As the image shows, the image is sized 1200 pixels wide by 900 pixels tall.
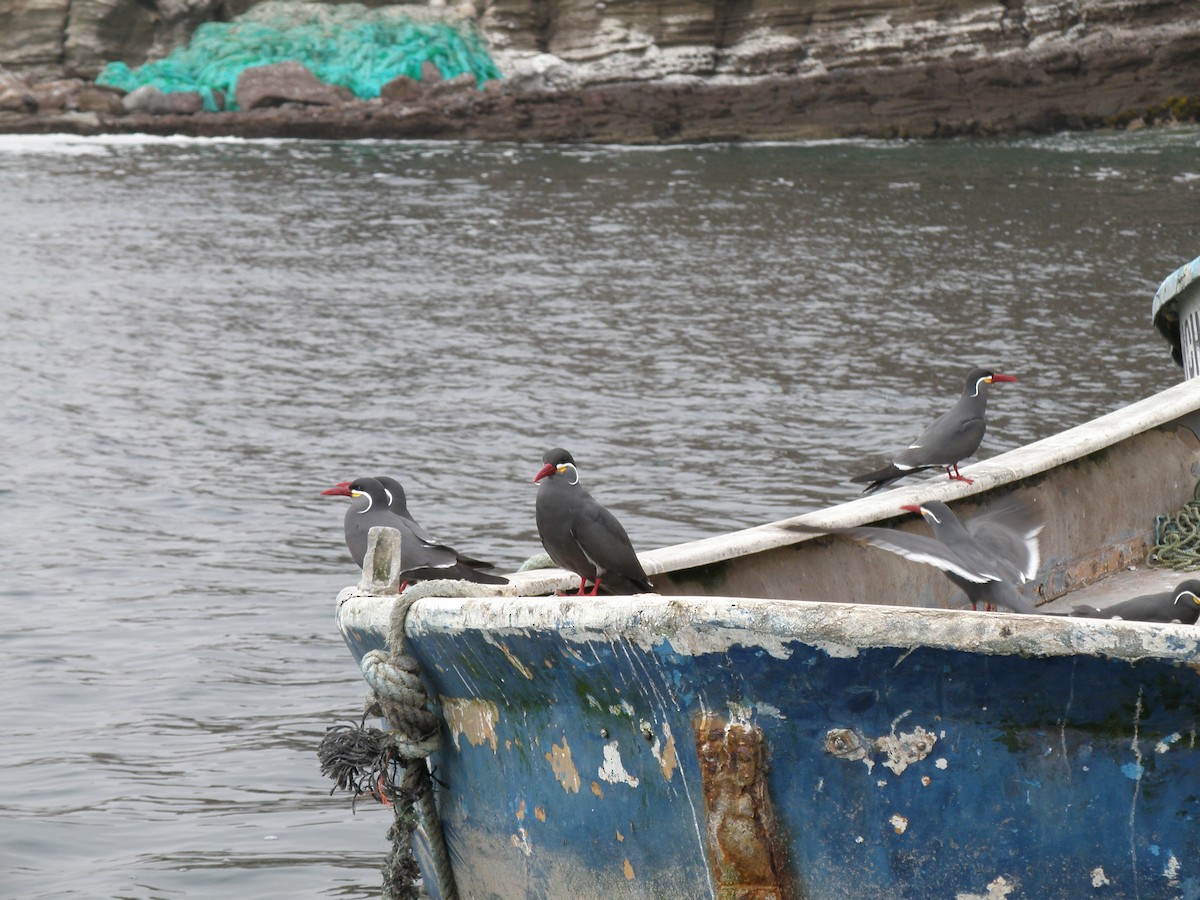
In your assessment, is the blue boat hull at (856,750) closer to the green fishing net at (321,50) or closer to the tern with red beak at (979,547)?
the tern with red beak at (979,547)

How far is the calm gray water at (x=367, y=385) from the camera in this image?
7207 mm

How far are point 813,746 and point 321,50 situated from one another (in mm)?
48112

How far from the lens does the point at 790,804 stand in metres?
3.63

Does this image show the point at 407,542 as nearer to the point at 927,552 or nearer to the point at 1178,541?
the point at 927,552

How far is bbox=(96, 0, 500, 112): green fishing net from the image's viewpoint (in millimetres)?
47000

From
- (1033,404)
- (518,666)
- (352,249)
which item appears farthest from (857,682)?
(352,249)

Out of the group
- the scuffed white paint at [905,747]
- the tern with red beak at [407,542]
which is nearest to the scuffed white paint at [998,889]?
the scuffed white paint at [905,747]

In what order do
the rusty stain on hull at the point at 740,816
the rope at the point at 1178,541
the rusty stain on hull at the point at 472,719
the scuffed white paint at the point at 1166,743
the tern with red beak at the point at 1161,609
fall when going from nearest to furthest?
the scuffed white paint at the point at 1166,743
the rusty stain on hull at the point at 740,816
the rusty stain on hull at the point at 472,719
the tern with red beak at the point at 1161,609
the rope at the point at 1178,541

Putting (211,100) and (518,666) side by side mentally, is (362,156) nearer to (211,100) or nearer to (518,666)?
(211,100)

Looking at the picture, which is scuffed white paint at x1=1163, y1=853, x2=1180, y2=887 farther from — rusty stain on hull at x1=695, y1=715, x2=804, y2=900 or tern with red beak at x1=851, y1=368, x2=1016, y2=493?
tern with red beak at x1=851, y1=368, x2=1016, y2=493

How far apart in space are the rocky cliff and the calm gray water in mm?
7164

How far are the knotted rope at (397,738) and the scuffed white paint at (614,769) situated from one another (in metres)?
0.66

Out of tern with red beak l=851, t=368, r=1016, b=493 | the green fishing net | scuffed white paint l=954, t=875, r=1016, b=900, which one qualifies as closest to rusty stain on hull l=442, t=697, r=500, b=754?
scuffed white paint l=954, t=875, r=1016, b=900

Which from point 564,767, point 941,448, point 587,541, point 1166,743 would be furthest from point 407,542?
point 1166,743
